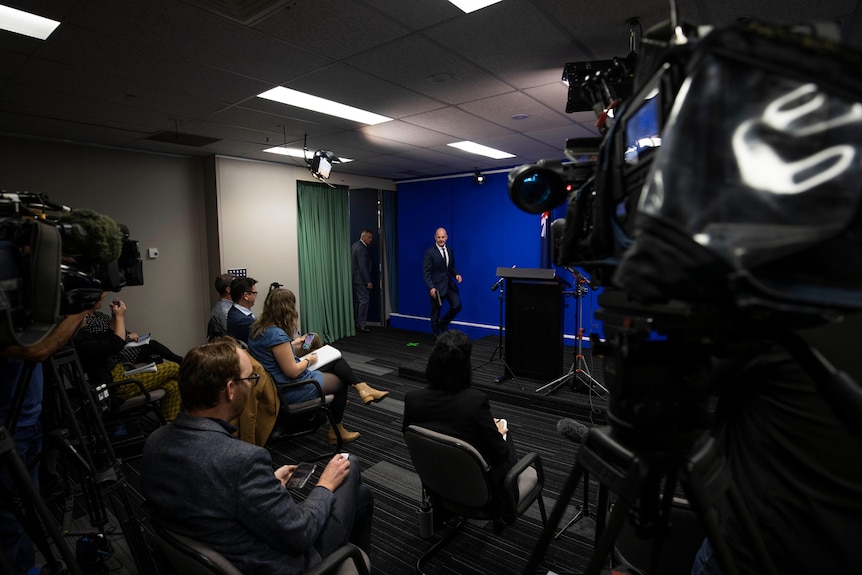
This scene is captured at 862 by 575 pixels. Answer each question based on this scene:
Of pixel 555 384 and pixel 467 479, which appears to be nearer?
pixel 467 479

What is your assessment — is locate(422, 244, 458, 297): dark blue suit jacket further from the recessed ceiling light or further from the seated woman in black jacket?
the seated woman in black jacket

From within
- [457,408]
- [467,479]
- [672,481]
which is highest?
[672,481]

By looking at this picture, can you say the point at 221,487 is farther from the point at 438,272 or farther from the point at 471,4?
the point at 438,272

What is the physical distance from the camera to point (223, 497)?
1.13 meters

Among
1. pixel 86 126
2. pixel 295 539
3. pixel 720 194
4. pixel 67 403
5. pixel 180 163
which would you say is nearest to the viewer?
pixel 720 194

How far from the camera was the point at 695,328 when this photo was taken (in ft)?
1.60

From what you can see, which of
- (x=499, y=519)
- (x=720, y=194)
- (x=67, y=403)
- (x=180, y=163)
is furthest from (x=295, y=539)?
(x=180, y=163)

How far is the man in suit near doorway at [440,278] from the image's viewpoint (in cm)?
598

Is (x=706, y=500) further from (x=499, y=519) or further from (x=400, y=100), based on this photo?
(x=400, y=100)

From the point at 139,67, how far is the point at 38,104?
4.34 ft

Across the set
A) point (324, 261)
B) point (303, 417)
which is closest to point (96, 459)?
point (303, 417)

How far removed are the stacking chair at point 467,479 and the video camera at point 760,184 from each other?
4.45ft

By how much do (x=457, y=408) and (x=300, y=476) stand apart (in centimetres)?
67

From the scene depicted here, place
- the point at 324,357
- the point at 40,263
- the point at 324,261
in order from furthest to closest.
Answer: the point at 324,261 → the point at 324,357 → the point at 40,263
